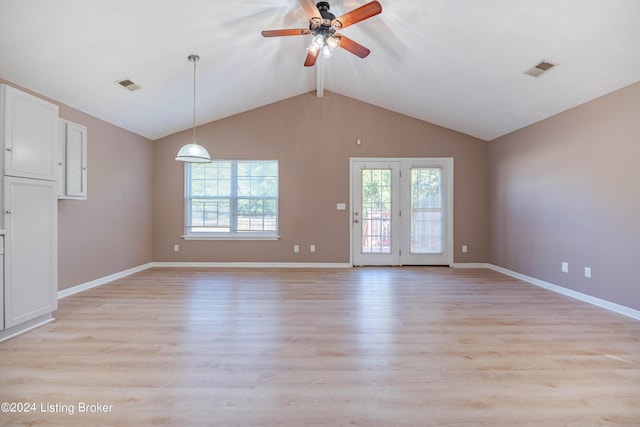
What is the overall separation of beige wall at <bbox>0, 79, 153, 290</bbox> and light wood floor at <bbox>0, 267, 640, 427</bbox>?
65 centimetres

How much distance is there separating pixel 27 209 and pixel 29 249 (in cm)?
35

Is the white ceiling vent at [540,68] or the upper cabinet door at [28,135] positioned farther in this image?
the white ceiling vent at [540,68]

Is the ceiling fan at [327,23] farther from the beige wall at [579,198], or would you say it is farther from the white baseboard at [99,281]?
the white baseboard at [99,281]

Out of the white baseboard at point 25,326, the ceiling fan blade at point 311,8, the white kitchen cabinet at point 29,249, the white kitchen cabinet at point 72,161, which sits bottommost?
the white baseboard at point 25,326

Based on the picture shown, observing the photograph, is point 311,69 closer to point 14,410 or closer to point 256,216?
point 256,216

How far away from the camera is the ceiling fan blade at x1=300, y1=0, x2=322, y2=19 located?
2.44 metres

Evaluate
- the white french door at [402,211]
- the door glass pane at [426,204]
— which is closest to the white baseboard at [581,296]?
the white french door at [402,211]

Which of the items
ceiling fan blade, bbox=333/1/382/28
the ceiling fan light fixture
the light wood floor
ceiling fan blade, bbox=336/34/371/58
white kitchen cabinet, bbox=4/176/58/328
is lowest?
the light wood floor

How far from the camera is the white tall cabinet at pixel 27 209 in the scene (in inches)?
94.7

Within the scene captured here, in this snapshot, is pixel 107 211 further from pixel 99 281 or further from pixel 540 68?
pixel 540 68

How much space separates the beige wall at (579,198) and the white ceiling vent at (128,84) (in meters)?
5.57

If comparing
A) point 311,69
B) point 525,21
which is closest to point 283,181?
point 311,69

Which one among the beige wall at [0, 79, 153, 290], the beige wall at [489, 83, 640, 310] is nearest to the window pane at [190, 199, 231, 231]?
the beige wall at [0, 79, 153, 290]

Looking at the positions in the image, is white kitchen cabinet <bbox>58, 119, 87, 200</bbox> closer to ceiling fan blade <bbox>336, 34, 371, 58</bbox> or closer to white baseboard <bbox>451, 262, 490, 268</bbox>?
ceiling fan blade <bbox>336, 34, 371, 58</bbox>
